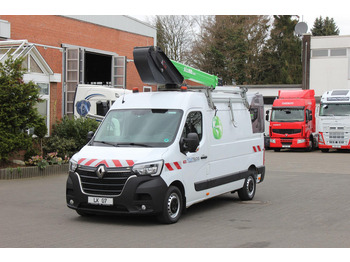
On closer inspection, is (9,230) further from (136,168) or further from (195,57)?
(195,57)

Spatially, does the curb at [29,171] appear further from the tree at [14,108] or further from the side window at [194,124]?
the side window at [194,124]

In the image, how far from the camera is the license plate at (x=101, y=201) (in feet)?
28.2

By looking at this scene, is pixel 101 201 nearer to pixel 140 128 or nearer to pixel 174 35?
pixel 140 128

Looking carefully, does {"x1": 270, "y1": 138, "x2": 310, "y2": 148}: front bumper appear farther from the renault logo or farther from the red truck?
the renault logo

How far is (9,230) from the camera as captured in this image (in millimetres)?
8359

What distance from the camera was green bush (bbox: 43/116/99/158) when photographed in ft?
56.6

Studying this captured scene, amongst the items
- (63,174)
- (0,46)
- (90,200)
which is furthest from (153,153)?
(0,46)

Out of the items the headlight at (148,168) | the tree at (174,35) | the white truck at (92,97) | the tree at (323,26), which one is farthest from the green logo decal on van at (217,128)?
the tree at (323,26)

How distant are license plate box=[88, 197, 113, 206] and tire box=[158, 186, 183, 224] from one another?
0.88 meters

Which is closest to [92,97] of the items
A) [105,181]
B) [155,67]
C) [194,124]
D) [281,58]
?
[155,67]

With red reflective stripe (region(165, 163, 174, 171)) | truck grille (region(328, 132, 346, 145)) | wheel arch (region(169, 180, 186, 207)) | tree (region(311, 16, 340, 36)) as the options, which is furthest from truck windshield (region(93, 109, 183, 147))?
tree (region(311, 16, 340, 36))

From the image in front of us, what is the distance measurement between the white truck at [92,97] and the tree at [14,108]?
295 inches

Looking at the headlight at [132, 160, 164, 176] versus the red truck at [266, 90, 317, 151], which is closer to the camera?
the headlight at [132, 160, 164, 176]

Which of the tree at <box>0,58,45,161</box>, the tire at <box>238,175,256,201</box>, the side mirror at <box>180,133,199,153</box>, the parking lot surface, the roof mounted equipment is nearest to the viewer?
the parking lot surface
